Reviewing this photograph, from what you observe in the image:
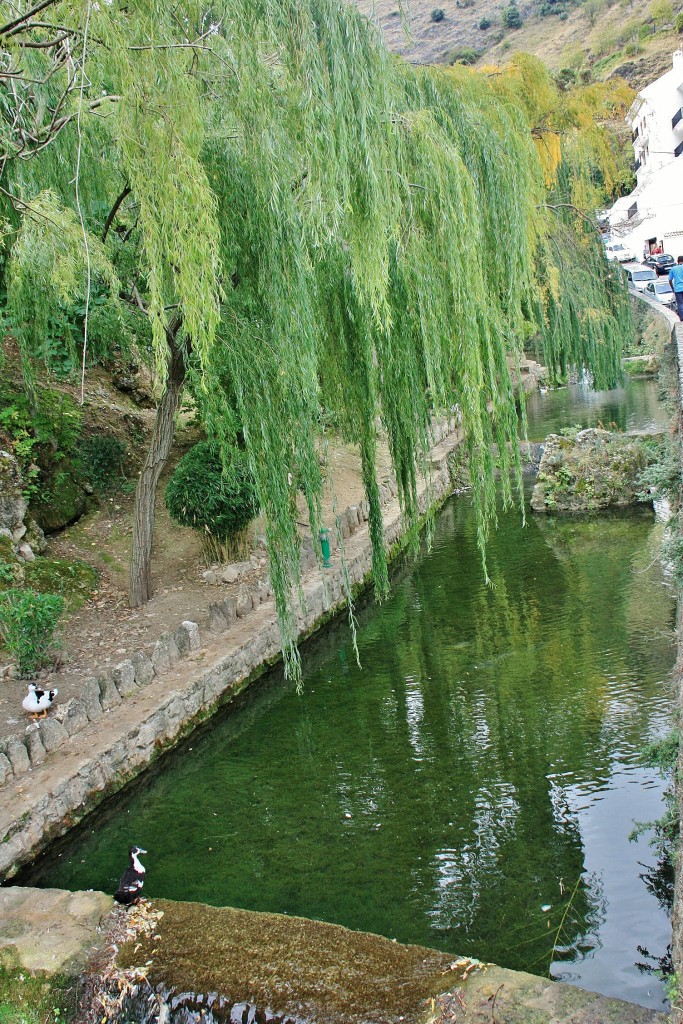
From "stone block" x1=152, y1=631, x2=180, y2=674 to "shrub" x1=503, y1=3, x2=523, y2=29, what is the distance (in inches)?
3316

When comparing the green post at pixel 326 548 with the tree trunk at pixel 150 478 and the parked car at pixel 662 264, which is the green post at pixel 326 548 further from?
the parked car at pixel 662 264

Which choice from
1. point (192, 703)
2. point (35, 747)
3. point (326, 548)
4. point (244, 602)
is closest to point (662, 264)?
point (326, 548)

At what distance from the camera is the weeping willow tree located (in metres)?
4.36

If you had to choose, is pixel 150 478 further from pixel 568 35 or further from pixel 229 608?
pixel 568 35

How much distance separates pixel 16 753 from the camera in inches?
238

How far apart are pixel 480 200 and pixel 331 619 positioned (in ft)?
19.8

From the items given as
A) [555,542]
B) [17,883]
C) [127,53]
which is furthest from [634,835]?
[555,542]

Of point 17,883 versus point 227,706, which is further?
point 227,706

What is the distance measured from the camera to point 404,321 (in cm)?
544

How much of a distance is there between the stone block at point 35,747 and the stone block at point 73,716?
292 millimetres

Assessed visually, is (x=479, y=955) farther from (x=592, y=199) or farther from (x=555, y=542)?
(x=592, y=199)

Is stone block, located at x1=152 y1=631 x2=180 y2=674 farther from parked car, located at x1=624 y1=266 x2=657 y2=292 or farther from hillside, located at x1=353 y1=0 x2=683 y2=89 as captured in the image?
hillside, located at x1=353 y1=0 x2=683 y2=89

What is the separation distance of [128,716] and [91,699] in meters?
0.35

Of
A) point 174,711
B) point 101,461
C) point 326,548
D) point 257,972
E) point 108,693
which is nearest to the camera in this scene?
point 257,972
